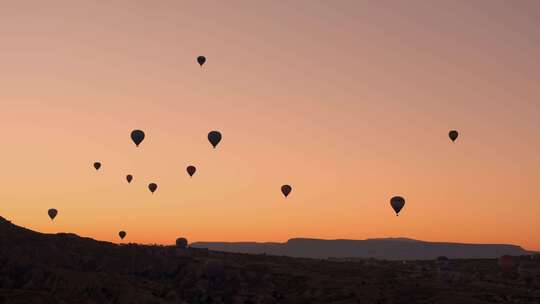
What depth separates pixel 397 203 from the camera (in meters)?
95.9

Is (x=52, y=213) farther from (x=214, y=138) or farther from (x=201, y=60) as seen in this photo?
(x=201, y=60)

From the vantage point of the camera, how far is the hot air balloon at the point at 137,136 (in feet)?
317

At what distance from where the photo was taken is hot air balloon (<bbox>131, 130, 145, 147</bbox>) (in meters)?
96.6

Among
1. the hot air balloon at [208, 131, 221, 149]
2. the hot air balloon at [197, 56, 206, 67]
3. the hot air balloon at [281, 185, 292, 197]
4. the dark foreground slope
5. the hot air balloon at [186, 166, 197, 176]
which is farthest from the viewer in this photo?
the hot air balloon at [186, 166, 197, 176]

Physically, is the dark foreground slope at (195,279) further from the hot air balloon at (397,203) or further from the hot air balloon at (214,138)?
the hot air balloon at (214,138)

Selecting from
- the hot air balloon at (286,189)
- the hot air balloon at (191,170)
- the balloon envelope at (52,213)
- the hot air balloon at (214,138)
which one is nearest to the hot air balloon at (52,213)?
the balloon envelope at (52,213)

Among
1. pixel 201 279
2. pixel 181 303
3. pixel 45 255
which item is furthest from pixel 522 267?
pixel 45 255

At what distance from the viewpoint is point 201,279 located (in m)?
86.5

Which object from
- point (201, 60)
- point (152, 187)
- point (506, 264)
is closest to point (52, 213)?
point (152, 187)

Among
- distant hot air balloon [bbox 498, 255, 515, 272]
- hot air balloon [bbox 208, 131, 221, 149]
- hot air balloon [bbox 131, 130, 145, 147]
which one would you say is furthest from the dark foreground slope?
hot air balloon [bbox 208, 131, 221, 149]

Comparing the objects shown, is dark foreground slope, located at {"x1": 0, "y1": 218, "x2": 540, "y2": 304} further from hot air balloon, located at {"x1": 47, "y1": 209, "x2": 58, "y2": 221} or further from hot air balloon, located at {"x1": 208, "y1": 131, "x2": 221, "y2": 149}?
hot air balloon, located at {"x1": 208, "y1": 131, "x2": 221, "y2": 149}

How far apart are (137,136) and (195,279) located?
20427 millimetres

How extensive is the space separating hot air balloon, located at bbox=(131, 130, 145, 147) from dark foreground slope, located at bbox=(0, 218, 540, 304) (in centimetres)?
1304

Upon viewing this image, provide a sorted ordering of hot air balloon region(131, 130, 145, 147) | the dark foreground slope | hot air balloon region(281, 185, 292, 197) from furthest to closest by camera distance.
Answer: hot air balloon region(281, 185, 292, 197) → hot air balloon region(131, 130, 145, 147) → the dark foreground slope
